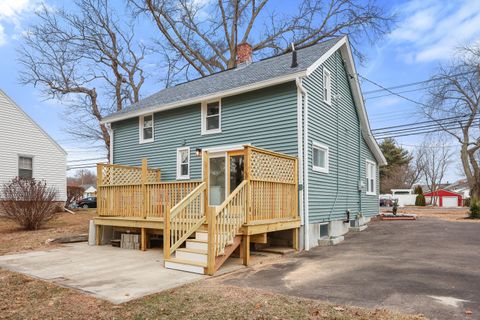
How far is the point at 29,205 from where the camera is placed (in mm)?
13898

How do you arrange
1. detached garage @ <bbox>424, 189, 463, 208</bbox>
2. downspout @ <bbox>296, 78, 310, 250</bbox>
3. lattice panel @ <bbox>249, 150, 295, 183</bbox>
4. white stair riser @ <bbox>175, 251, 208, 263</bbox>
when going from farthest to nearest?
detached garage @ <bbox>424, 189, 463, 208</bbox>
downspout @ <bbox>296, 78, 310, 250</bbox>
lattice panel @ <bbox>249, 150, 295, 183</bbox>
white stair riser @ <bbox>175, 251, 208, 263</bbox>

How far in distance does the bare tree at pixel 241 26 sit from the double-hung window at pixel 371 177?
377 inches

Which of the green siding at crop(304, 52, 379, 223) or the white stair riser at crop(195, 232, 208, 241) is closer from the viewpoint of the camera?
the white stair riser at crop(195, 232, 208, 241)

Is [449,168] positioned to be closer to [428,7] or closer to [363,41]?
[363,41]

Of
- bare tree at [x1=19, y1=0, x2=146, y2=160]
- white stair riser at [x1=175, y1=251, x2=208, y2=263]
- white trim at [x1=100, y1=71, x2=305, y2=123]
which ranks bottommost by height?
white stair riser at [x1=175, y1=251, x2=208, y2=263]

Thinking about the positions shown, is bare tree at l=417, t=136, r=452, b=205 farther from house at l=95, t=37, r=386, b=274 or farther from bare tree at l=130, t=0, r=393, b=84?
house at l=95, t=37, r=386, b=274

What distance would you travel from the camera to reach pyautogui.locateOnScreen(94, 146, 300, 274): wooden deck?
728cm

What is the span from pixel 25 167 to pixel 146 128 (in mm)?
10737

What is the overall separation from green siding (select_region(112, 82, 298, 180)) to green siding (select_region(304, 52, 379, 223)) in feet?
2.41

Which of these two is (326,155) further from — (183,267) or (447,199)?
(447,199)

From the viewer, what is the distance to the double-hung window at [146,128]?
13656 mm

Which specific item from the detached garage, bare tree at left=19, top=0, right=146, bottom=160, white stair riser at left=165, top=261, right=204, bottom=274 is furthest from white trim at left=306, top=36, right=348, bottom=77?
the detached garage

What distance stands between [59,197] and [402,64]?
2197cm

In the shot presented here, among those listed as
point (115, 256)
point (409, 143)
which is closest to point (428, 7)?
point (115, 256)
